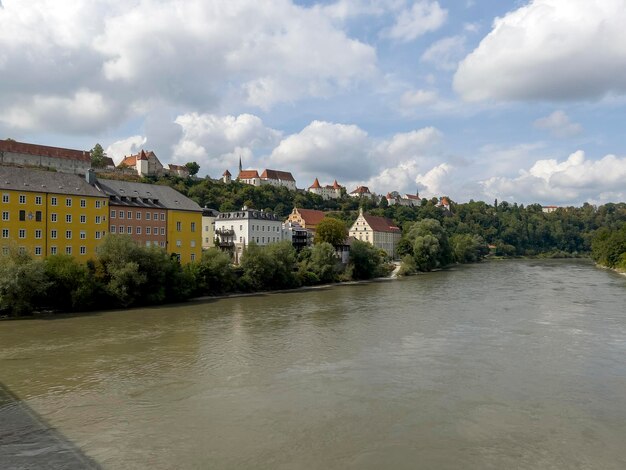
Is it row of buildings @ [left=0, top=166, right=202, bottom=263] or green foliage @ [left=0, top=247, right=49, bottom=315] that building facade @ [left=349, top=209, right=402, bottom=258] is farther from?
green foliage @ [left=0, top=247, right=49, bottom=315]

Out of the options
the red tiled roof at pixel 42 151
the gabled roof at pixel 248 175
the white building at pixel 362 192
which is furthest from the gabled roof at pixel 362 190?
the red tiled roof at pixel 42 151

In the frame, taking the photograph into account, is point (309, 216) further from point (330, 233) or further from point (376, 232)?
point (330, 233)

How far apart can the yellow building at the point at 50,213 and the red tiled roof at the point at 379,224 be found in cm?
5314

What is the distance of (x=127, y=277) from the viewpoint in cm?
3134

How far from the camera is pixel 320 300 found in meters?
35.9

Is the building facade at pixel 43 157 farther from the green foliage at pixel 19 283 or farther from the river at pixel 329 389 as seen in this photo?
the river at pixel 329 389

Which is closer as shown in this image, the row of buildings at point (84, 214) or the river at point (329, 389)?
the river at point (329, 389)

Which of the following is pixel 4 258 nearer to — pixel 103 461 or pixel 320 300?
pixel 320 300

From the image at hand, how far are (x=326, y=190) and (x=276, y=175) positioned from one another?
16.6 meters

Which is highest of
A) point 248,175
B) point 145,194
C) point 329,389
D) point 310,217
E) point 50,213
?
point 248,175

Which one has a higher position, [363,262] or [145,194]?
[145,194]

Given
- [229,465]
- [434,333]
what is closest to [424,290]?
[434,333]

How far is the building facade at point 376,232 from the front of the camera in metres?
82.8

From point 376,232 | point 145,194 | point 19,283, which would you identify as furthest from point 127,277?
point 376,232
